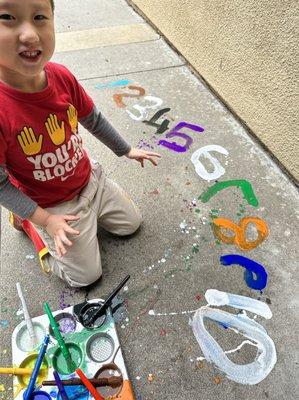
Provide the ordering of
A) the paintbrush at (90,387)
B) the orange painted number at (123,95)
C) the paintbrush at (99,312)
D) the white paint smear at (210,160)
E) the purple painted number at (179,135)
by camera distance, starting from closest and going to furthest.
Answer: the paintbrush at (90,387)
the paintbrush at (99,312)
the white paint smear at (210,160)
the purple painted number at (179,135)
the orange painted number at (123,95)

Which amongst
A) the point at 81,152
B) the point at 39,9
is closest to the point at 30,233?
the point at 81,152

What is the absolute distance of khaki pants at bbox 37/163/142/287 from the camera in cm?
154

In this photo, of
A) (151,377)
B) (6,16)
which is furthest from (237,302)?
(6,16)

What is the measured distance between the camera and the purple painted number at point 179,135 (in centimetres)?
219

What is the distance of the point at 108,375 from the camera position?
4.26 ft

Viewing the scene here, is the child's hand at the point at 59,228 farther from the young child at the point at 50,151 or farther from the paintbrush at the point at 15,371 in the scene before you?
the paintbrush at the point at 15,371

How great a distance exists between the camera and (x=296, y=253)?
1.66 m

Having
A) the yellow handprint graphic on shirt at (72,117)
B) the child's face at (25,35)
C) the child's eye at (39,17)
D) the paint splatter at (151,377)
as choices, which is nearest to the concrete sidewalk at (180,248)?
the paint splatter at (151,377)

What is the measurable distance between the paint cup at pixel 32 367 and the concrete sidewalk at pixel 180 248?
7cm

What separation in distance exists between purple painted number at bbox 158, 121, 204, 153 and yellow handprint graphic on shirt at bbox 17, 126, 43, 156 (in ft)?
3.38

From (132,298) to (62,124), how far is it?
745 millimetres

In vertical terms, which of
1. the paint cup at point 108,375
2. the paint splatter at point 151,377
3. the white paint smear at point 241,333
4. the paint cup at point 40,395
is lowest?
the paint cup at point 40,395

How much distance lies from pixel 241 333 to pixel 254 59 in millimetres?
1461

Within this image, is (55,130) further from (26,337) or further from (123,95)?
(123,95)
